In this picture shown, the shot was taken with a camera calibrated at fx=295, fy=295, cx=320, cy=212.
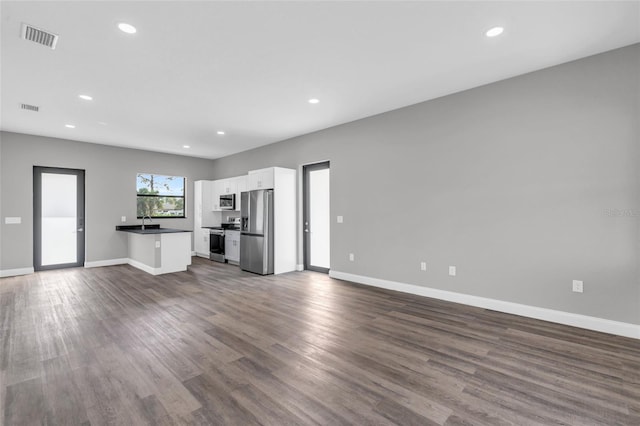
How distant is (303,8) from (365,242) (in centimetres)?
364

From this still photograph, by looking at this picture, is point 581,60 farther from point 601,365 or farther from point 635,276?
point 601,365

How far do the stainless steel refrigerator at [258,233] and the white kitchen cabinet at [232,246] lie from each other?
714mm

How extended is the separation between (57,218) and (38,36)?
524 centimetres

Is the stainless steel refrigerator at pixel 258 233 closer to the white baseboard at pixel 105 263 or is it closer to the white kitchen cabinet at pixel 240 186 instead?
the white kitchen cabinet at pixel 240 186

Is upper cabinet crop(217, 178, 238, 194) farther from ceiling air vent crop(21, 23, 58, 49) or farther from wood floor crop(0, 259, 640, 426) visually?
ceiling air vent crop(21, 23, 58, 49)

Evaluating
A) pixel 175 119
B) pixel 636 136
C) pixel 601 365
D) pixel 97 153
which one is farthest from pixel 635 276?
pixel 97 153

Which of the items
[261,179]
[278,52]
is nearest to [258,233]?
[261,179]

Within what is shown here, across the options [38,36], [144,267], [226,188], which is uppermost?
[38,36]

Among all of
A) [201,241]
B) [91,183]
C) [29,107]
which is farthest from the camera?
[201,241]

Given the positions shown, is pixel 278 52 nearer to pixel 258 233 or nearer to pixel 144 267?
pixel 258 233

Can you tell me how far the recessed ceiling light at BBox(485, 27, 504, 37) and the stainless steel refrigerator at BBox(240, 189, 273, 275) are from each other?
4406mm

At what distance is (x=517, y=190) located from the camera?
11.8 ft

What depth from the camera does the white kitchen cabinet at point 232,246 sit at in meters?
7.19

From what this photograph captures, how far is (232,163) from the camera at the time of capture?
8.36m
